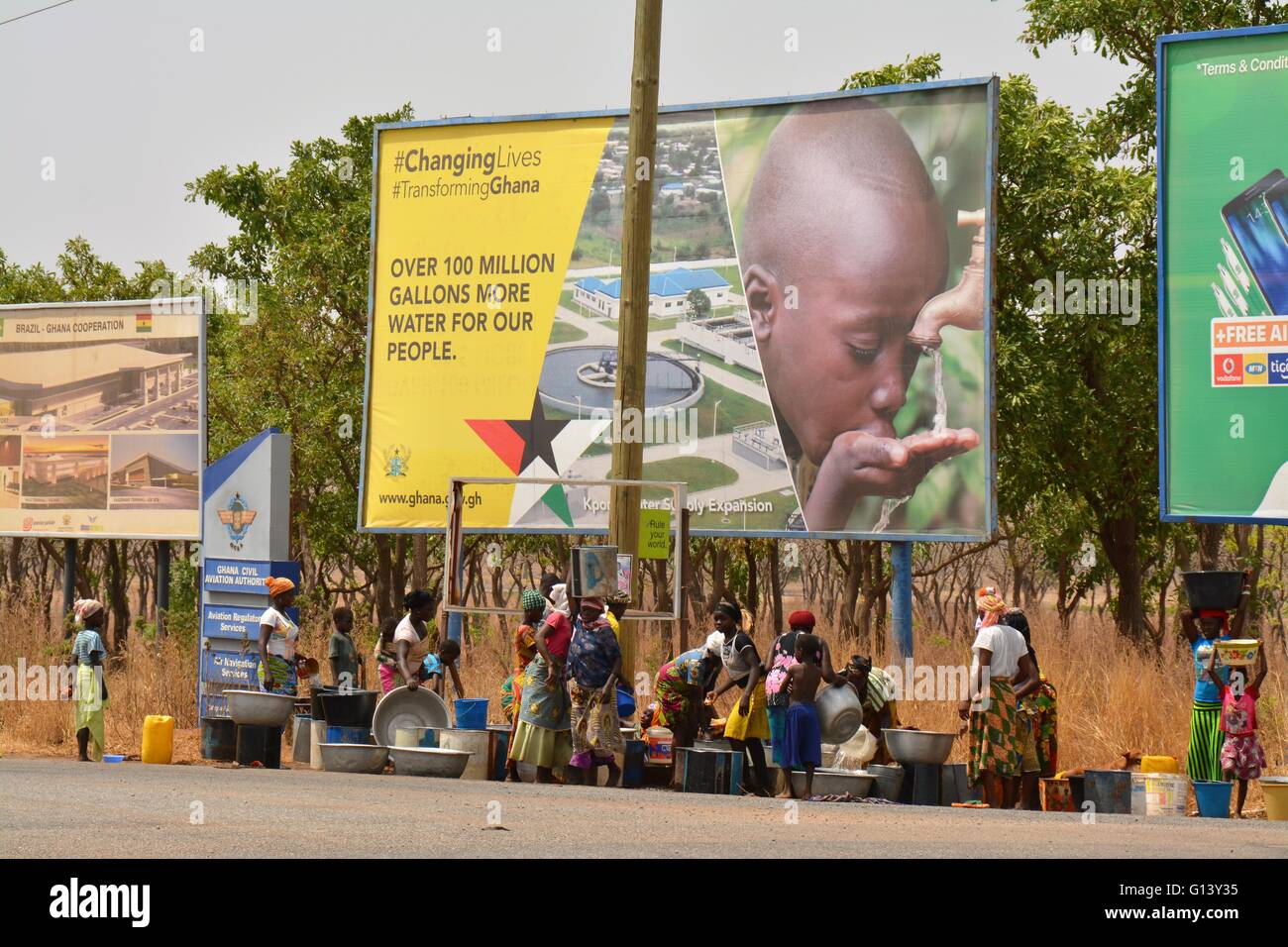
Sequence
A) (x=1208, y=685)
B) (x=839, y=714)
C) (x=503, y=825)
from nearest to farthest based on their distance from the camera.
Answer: (x=503, y=825)
(x=1208, y=685)
(x=839, y=714)

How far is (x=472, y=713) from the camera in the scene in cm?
1578

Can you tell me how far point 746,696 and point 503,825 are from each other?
4266 millimetres

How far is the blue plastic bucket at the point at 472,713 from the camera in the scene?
1570 cm

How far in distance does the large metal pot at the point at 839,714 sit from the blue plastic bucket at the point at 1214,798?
105 inches

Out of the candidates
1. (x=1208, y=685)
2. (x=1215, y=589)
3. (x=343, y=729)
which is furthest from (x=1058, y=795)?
(x=343, y=729)

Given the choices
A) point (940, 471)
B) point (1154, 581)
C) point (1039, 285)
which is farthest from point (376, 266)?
point (1154, 581)

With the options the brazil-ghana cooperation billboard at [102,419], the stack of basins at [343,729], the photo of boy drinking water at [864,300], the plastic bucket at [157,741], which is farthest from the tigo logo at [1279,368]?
the brazil-ghana cooperation billboard at [102,419]

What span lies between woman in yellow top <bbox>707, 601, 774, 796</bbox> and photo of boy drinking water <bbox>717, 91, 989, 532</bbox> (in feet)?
13.5

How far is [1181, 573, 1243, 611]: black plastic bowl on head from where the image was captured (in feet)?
46.7

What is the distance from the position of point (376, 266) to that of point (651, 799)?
1051 cm

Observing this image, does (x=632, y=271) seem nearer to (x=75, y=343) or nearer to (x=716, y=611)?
(x=716, y=611)

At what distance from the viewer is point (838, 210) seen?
61.9 feet

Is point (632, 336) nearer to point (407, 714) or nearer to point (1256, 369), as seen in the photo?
point (407, 714)

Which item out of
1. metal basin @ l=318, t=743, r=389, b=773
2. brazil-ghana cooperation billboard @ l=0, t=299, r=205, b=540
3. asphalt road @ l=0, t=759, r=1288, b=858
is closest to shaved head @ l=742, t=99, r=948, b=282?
metal basin @ l=318, t=743, r=389, b=773
